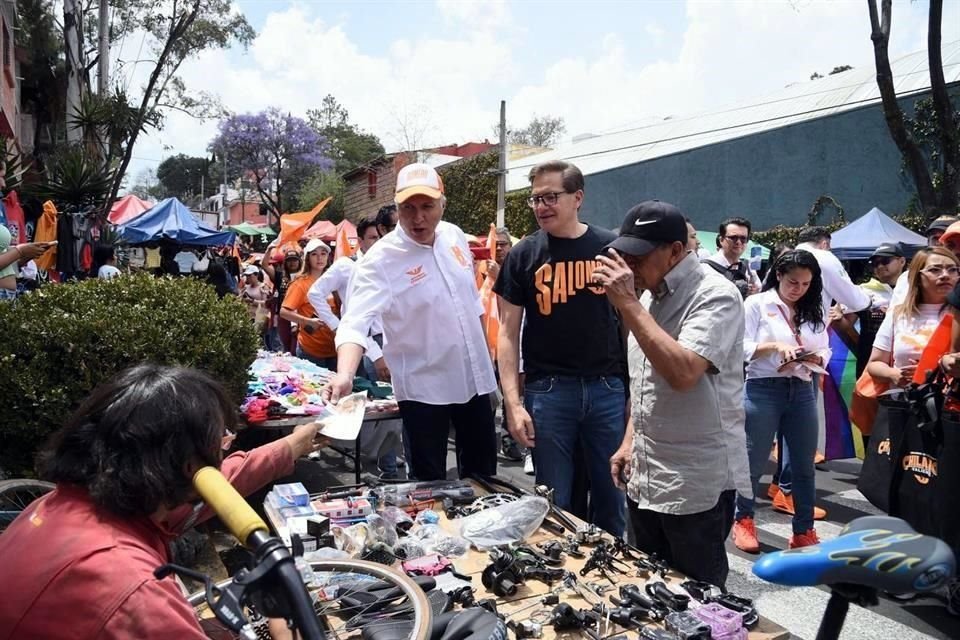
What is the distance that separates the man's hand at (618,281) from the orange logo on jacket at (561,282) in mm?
898

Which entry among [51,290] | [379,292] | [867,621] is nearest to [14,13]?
[51,290]

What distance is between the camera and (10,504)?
2.63 metres

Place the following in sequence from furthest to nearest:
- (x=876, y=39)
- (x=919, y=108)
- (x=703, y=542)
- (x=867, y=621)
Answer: (x=919, y=108)
(x=876, y=39)
(x=867, y=621)
(x=703, y=542)

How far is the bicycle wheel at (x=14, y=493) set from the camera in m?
2.54

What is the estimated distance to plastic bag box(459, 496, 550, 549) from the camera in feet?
8.27

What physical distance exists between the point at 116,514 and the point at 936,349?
3759 mm

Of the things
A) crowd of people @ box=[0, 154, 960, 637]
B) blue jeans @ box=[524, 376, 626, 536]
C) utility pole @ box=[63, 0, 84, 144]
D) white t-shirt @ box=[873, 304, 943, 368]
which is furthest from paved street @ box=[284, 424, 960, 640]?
utility pole @ box=[63, 0, 84, 144]

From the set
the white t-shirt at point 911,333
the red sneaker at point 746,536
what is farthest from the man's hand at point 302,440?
the white t-shirt at point 911,333

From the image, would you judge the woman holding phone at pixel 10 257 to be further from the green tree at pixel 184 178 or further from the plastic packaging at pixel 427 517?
the green tree at pixel 184 178

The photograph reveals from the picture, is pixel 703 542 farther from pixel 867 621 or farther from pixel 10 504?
pixel 10 504

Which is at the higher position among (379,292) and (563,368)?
(379,292)

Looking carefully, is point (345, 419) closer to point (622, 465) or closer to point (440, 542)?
point (440, 542)

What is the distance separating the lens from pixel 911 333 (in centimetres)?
405

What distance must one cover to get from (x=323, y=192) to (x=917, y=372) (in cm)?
4471
